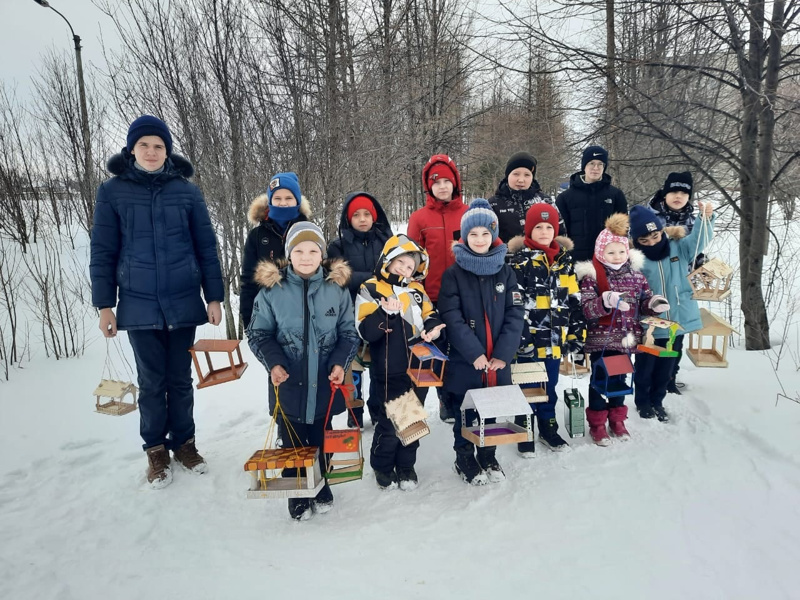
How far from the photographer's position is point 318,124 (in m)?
6.27

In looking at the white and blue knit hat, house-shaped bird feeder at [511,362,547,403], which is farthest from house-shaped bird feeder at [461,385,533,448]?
the white and blue knit hat

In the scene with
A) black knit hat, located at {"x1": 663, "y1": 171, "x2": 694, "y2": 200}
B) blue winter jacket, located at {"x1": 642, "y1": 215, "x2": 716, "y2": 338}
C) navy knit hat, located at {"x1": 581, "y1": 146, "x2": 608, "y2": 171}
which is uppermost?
navy knit hat, located at {"x1": 581, "y1": 146, "x2": 608, "y2": 171}

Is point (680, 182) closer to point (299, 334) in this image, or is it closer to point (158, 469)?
point (299, 334)

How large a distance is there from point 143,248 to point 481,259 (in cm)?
246

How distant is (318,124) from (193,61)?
5.64ft

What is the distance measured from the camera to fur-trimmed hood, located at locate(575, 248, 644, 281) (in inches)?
151

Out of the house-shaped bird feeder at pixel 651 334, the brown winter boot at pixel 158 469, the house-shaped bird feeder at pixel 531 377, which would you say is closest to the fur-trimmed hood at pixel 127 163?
the brown winter boot at pixel 158 469

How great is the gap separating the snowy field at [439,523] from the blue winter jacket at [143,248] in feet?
4.48

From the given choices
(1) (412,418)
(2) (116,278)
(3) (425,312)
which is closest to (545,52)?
(3) (425,312)

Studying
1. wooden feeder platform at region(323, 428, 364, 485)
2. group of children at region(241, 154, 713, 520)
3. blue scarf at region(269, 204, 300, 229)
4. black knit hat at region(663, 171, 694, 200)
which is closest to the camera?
wooden feeder platform at region(323, 428, 364, 485)

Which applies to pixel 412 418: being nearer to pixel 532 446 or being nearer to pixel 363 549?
pixel 363 549

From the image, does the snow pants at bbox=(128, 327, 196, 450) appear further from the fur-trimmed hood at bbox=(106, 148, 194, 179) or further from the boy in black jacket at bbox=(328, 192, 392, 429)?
the boy in black jacket at bbox=(328, 192, 392, 429)

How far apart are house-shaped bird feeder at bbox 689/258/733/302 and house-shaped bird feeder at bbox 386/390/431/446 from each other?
101 inches

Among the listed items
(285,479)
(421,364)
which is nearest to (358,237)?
(421,364)
